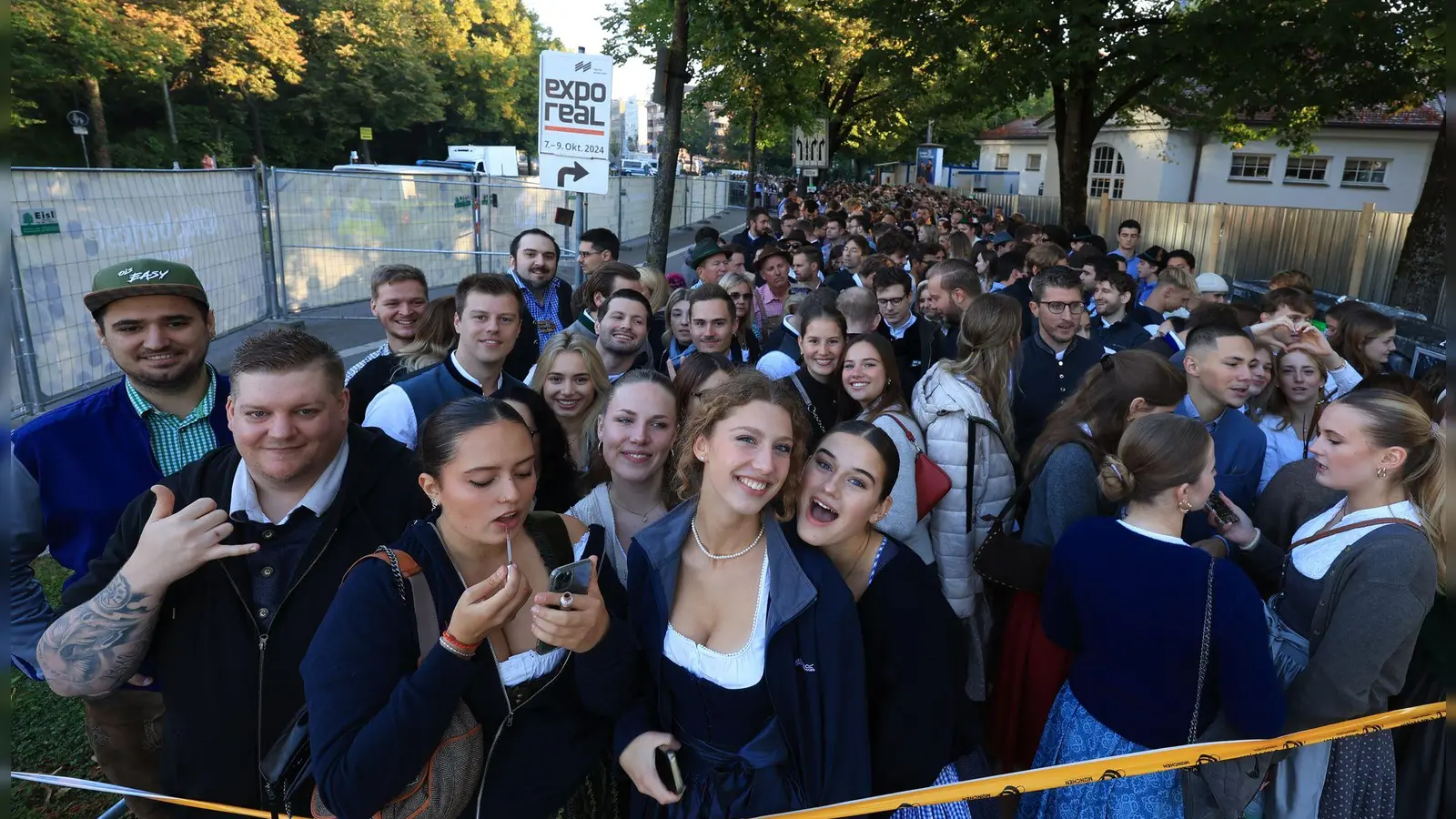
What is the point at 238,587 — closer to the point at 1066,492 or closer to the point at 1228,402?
the point at 1066,492

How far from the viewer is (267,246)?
1148 cm

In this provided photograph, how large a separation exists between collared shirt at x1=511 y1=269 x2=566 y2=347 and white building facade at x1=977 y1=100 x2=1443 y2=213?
2584 cm

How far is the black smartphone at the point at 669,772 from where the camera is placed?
2176 millimetres

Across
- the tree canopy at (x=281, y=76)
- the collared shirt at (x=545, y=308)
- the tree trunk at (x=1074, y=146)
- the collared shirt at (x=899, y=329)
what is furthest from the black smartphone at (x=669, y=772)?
the tree canopy at (x=281, y=76)

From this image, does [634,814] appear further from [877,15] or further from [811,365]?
[877,15]

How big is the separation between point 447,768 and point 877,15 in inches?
596

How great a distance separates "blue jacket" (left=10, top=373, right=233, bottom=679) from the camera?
255 cm

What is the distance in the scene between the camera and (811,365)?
449cm

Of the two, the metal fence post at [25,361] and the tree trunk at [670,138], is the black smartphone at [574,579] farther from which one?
the tree trunk at [670,138]

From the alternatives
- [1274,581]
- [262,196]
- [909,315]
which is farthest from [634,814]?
[262,196]

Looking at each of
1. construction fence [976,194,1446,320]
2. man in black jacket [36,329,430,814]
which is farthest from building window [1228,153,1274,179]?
man in black jacket [36,329,430,814]

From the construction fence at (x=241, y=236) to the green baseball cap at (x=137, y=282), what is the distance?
191 centimetres

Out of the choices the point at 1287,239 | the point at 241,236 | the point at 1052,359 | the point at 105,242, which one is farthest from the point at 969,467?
the point at 1287,239

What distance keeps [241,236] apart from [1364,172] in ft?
128
